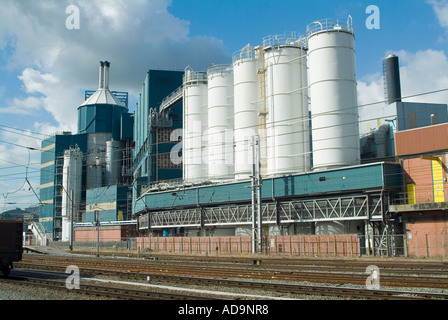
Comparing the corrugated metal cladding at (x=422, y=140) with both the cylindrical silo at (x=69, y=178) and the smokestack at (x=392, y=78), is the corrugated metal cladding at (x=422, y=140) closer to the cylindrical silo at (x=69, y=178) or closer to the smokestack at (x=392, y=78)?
the smokestack at (x=392, y=78)

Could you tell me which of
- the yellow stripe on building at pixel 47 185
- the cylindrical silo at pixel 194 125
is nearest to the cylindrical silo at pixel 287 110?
the cylindrical silo at pixel 194 125

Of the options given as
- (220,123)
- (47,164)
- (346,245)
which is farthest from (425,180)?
(47,164)

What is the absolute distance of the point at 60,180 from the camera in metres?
98.1

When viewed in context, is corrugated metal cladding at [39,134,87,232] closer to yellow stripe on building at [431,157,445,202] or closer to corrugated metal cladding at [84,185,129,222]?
corrugated metal cladding at [84,185,129,222]

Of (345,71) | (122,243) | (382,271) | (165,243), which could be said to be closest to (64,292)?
(382,271)

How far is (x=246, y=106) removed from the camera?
5334cm

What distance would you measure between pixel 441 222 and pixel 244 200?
19895 millimetres

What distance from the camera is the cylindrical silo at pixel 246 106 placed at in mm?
52044

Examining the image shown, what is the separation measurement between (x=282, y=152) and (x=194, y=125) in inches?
719

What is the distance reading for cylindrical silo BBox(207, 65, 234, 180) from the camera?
186 ft

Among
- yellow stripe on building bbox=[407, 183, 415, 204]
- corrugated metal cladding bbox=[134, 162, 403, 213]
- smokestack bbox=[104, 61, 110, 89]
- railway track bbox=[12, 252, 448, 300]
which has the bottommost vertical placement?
railway track bbox=[12, 252, 448, 300]

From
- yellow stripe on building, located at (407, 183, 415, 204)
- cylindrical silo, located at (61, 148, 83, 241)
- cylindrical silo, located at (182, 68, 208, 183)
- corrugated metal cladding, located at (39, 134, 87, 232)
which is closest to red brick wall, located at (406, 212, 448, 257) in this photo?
yellow stripe on building, located at (407, 183, 415, 204)

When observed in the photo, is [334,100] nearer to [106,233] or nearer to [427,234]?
[427,234]

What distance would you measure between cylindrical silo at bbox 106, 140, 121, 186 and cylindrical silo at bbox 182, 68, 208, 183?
3901cm
